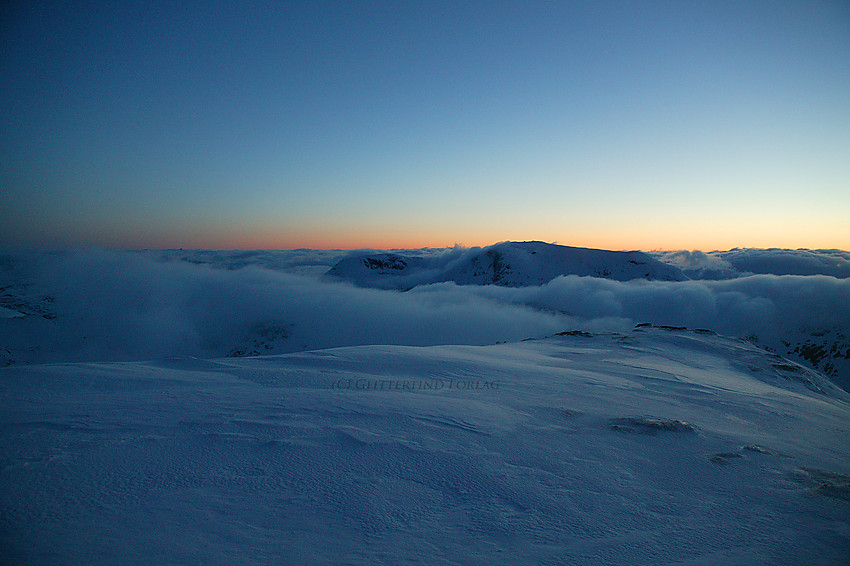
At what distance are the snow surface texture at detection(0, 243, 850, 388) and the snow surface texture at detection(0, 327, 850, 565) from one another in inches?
2704

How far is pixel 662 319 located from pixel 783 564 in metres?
94.7

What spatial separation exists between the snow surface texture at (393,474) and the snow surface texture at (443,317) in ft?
225

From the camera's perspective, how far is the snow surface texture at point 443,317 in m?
82.3

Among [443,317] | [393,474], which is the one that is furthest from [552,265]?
[393,474]

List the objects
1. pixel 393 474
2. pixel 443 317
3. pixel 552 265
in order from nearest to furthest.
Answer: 1. pixel 393 474
2. pixel 443 317
3. pixel 552 265

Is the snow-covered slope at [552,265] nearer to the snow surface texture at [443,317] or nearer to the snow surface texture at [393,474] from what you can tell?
the snow surface texture at [443,317]

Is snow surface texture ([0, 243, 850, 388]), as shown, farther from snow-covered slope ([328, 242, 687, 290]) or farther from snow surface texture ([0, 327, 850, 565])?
snow surface texture ([0, 327, 850, 565])

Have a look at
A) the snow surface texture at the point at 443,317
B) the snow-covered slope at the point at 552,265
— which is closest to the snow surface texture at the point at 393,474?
the snow surface texture at the point at 443,317

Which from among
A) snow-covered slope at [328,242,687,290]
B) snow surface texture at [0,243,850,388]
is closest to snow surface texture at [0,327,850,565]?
snow surface texture at [0,243,850,388]

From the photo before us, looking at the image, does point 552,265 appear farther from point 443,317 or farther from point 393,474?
point 393,474

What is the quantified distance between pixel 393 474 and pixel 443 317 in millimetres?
84797

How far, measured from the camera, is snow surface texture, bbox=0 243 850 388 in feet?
270

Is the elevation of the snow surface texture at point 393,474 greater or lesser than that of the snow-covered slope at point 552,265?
lesser

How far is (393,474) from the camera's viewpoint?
325cm
